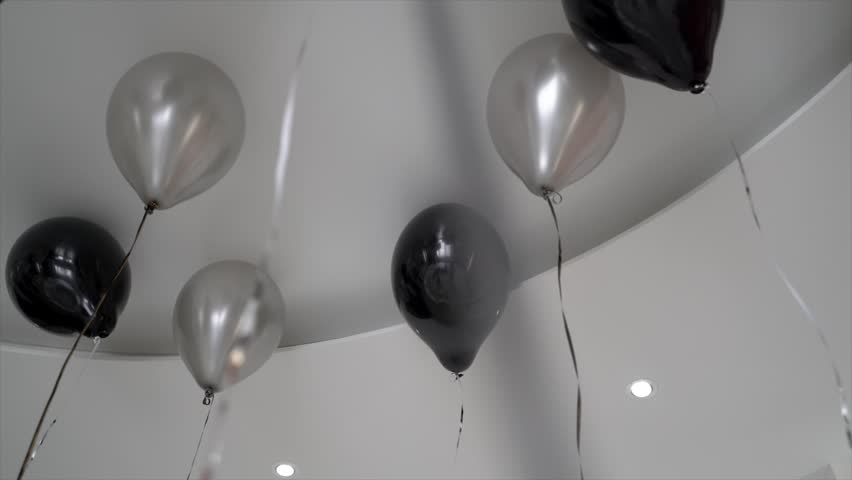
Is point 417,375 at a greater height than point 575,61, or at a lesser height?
lesser

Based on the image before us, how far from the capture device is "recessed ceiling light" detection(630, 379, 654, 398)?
205 cm

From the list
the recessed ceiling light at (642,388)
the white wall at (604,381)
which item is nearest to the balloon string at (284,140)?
the white wall at (604,381)

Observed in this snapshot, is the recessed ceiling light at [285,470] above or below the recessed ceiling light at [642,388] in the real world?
below

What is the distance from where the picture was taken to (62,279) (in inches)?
63.6

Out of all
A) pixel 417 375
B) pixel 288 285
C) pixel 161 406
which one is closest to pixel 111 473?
pixel 161 406

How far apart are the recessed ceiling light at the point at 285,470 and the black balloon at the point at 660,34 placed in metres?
1.73

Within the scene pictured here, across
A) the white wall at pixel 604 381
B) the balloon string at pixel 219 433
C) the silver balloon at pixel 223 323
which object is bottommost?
the balloon string at pixel 219 433

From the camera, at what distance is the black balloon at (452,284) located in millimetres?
1453

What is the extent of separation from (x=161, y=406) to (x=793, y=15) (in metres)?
2.05

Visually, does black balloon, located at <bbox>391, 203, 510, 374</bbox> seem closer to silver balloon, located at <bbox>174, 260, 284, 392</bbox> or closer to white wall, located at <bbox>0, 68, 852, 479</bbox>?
silver balloon, located at <bbox>174, 260, 284, 392</bbox>

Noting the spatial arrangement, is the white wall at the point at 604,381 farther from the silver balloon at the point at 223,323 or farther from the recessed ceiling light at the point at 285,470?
the silver balloon at the point at 223,323

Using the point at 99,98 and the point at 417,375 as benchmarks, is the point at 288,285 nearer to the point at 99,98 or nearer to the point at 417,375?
the point at 417,375

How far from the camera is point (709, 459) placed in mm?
2184

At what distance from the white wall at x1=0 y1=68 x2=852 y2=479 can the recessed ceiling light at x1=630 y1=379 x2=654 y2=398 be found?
26 mm
